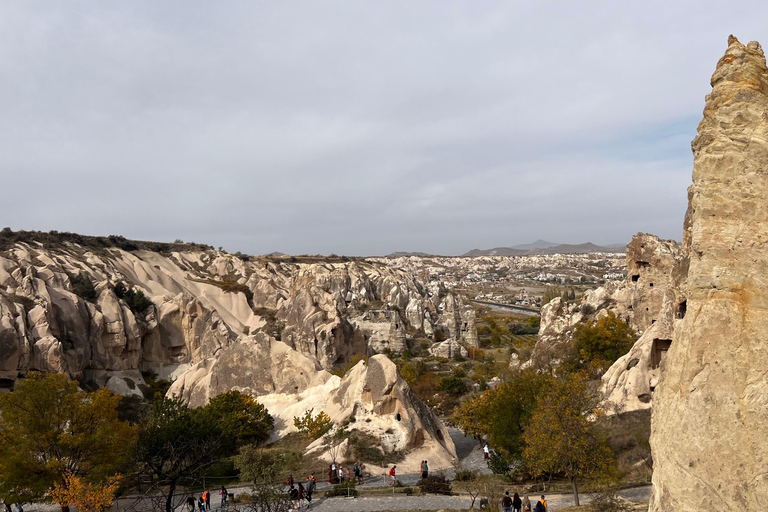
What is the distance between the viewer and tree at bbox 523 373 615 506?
42.1 ft

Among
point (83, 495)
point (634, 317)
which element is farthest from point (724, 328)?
point (634, 317)

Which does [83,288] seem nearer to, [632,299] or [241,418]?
[241,418]

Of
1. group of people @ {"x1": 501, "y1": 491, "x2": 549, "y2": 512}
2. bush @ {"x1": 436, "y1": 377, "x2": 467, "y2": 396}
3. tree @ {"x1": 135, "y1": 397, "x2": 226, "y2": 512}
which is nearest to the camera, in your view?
group of people @ {"x1": 501, "y1": 491, "x2": 549, "y2": 512}

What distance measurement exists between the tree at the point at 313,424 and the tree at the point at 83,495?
327 inches

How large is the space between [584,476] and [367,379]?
10.1 metres

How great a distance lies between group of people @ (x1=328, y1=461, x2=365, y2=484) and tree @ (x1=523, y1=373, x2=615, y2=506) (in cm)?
596

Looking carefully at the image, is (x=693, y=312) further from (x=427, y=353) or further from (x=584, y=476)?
(x=427, y=353)

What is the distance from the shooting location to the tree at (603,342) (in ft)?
96.9

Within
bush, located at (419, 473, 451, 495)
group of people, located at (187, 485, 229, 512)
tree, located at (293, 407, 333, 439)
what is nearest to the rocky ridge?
tree, located at (293, 407, 333, 439)

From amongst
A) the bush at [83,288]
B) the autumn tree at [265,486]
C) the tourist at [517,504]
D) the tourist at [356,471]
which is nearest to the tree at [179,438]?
the autumn tree at [265,486]

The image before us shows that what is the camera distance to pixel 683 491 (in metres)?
5.36

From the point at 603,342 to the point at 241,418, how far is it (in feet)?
67.1

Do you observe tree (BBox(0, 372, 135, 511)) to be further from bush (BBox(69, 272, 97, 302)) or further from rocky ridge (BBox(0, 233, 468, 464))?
bush (BBox(69, 272, 97, 302))

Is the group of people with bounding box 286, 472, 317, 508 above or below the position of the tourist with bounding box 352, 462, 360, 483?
above
